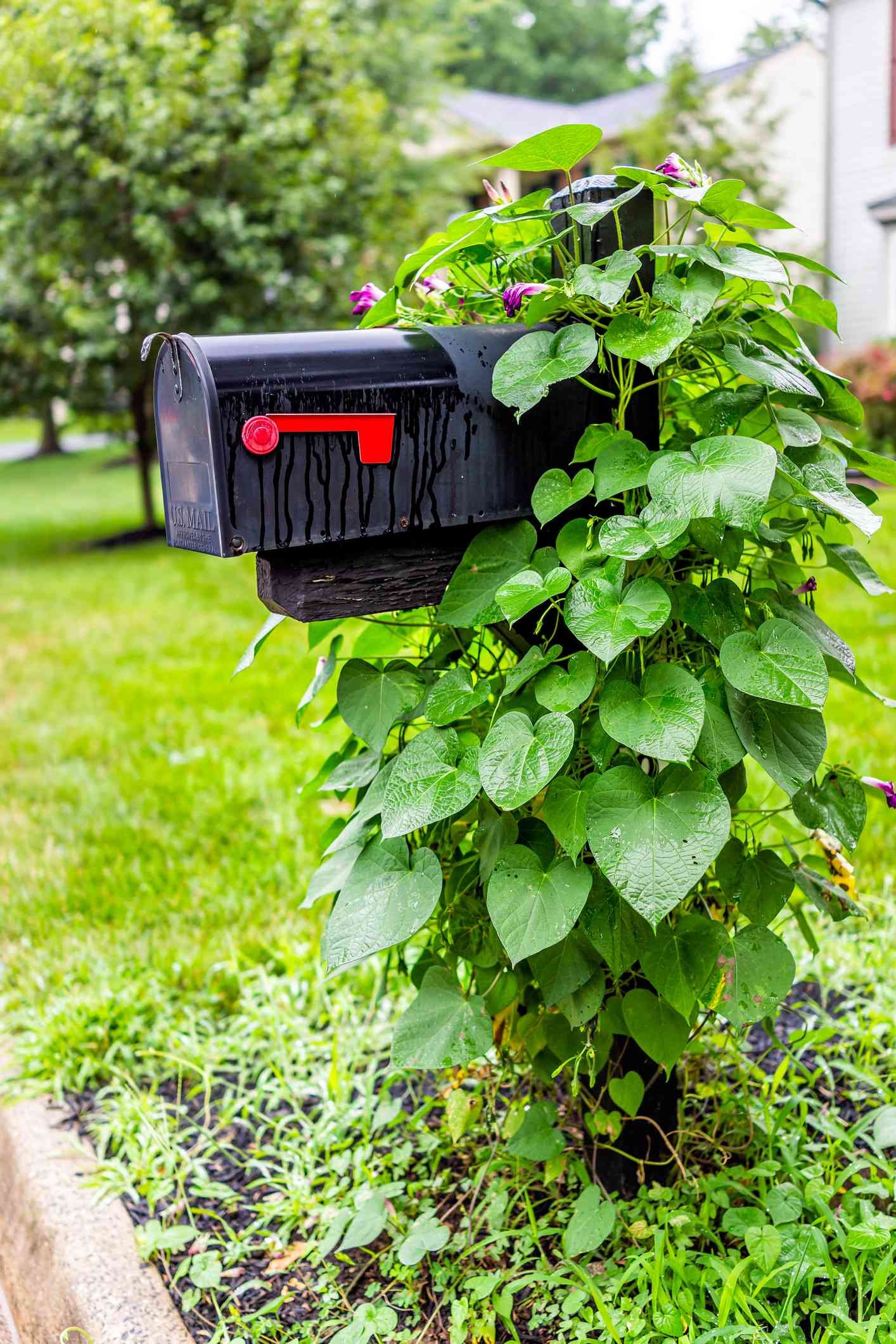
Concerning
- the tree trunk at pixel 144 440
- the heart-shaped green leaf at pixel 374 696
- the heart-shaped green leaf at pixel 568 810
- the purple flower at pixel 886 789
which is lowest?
the tree trunk at pixel 144 440

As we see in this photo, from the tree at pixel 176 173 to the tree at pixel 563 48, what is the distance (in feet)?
76.1

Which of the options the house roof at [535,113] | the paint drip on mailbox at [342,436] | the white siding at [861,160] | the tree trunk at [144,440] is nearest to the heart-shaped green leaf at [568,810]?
the paint drip on mailbox at [342,436]

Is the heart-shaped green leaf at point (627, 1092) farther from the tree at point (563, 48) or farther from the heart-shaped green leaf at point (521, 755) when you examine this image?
the tree at point (563, 48)

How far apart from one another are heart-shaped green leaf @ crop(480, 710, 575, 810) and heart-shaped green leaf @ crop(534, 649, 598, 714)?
14 millimetres

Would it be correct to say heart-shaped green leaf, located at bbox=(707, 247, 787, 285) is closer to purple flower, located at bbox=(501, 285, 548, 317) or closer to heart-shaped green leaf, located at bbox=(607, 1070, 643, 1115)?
purple flower, located at bbox=(501, 285, 548, 317)

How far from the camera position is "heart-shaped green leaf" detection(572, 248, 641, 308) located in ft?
3.79

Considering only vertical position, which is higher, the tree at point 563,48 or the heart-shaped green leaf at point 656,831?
the tree at point 563,48

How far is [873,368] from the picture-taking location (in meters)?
10.2

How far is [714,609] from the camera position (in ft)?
4.25

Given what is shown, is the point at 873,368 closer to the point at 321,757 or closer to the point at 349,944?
the point at 321,757

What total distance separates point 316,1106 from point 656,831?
106cm

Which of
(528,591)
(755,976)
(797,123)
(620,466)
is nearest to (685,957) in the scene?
(755,976)

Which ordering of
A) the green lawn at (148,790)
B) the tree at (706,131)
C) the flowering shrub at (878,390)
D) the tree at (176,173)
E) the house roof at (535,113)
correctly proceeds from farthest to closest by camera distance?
the house roof at (535,113) → the tree at (706,131) → the flowering shrub at (878,390) → the tree at (176,173) → the green lawn at (148,790)

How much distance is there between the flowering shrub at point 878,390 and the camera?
9516 mm
